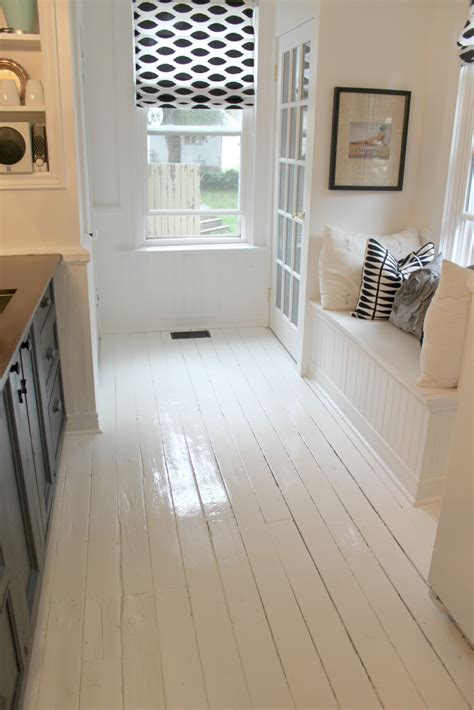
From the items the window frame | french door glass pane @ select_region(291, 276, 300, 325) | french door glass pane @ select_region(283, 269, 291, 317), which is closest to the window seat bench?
french door glass pane @ select_region(291, 276, 300, 325)

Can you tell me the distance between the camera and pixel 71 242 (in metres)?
2.92

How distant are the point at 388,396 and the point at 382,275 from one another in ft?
2.66

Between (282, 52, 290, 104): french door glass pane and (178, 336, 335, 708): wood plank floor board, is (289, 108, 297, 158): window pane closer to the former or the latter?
(282, 52, 290, 104): french door glass pane

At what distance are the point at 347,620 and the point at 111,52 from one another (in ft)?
12.4

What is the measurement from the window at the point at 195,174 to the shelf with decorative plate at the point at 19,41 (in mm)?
1728

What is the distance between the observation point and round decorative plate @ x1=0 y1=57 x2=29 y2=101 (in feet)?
8.88

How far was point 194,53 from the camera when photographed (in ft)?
14.0

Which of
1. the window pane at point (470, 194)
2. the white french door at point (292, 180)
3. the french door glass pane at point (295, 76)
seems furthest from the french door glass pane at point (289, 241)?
the window pane at point (470, 194)

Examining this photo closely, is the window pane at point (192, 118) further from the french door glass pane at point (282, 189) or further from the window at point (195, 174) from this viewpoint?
the french door glass pane at point (282, 189)

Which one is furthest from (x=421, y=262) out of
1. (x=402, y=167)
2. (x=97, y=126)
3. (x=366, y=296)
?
(x=97, y=126)

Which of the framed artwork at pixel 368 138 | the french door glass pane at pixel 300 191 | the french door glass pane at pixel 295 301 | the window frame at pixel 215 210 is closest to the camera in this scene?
the framed artwork at pixel 368 138

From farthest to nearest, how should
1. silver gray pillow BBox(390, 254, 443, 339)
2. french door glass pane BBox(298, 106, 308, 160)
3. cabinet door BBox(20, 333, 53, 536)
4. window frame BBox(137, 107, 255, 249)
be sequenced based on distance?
window frame BBox(137, 107, 255, 249)
french door glass pane BBox(298, 106, 308, 160)
silver gray pillow BBox(390, 254, 443, 339)
cabinet door BBox(20, 333, 53, 536)

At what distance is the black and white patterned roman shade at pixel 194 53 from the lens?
4180mm

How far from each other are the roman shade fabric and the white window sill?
2.01 metres
